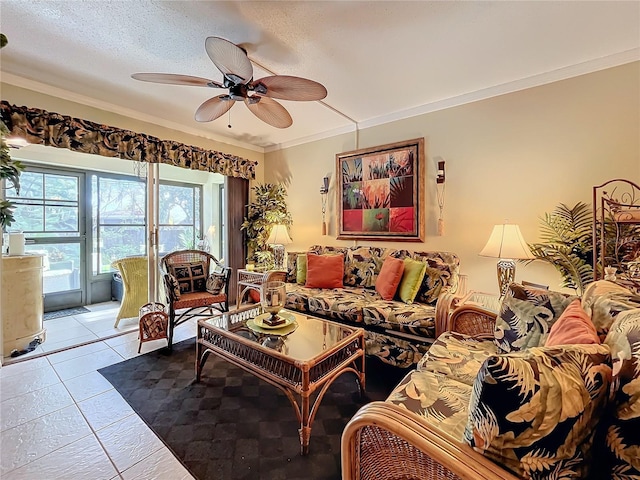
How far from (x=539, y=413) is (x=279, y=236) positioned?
3.53 meters

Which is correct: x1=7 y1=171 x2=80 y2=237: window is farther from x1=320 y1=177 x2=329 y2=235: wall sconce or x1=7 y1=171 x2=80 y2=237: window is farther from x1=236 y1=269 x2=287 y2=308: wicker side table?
x1=320 y1=177 x2=329 y2=235: wall sconce

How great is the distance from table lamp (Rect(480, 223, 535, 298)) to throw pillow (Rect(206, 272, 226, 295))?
107 inches

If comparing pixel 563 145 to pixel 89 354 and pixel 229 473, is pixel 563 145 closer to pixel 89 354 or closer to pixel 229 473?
pixel 229 473

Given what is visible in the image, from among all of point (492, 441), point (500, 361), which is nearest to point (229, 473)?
point (492, 441)

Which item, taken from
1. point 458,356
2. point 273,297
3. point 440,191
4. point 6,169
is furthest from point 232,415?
point 440,191

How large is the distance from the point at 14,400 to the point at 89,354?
71cm

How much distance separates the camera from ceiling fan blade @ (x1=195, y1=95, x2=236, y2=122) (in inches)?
88.8

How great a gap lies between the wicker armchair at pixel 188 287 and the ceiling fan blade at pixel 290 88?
6.56ft

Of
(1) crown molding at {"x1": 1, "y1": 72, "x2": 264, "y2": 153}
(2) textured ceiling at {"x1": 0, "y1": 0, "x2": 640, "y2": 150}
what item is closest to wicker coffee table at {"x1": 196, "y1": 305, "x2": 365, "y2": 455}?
(2) textured ceiling at {"x1": 0, "y1": 0, "x2": 640, "y2": 150}

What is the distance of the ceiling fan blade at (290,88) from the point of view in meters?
1.92

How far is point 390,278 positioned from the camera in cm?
279

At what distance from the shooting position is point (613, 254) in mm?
2117

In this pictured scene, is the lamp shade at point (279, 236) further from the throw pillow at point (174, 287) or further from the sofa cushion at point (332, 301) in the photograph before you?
the throw pillow at point (174, 287)

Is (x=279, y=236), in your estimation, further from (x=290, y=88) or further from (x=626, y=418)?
(x=626, y=418)
